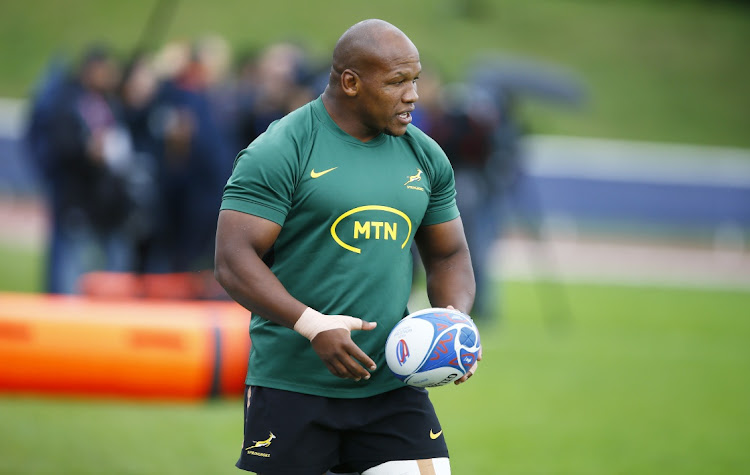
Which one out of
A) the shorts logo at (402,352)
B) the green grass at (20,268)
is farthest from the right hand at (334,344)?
the green grass at (20,268)

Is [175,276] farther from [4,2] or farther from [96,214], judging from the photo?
[4,2]

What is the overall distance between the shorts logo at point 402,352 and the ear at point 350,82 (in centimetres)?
94

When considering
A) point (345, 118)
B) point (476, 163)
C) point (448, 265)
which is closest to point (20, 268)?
point (476, 163)

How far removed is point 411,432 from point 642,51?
37654mm

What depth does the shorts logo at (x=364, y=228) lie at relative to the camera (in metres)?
3.92

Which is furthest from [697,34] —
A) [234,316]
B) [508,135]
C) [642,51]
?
[234,316]

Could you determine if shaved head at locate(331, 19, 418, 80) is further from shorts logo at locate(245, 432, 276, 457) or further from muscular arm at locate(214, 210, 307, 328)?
shorts logo at locate(245, 432, 276, 457)

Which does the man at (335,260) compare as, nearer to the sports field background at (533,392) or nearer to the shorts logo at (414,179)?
the shorts logo at (414,179)

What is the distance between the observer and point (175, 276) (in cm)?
1139

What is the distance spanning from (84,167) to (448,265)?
310 inches

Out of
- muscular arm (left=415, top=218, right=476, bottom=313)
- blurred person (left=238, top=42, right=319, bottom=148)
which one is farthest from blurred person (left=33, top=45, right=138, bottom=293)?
muscular arm (left=415, top=218, right=476, bottom=313)

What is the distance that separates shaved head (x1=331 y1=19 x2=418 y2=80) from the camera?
3.91 m

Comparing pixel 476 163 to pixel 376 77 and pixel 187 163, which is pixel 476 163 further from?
pixel 376 77

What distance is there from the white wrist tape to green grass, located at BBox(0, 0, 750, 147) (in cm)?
2757
